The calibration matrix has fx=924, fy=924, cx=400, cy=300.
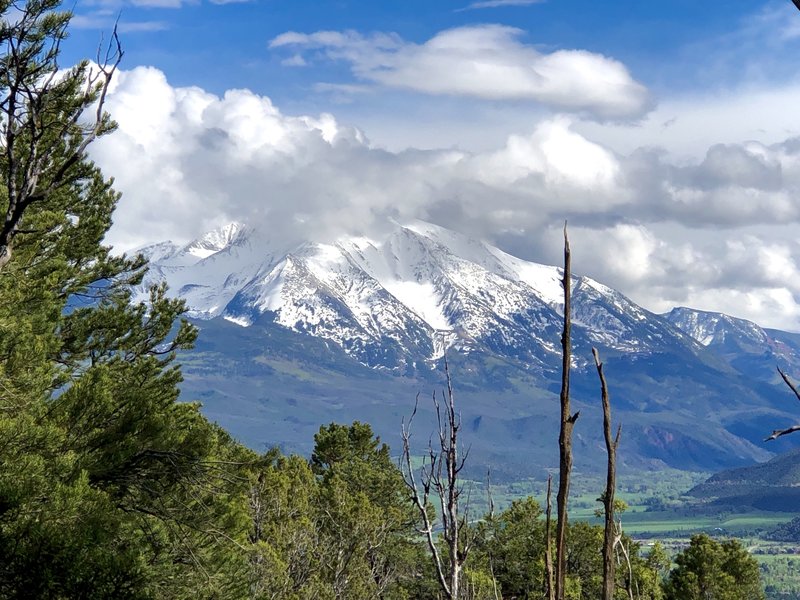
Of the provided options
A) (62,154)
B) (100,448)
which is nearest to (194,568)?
(100,448)

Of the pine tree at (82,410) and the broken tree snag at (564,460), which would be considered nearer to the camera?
the broken tree snag at (564,460)

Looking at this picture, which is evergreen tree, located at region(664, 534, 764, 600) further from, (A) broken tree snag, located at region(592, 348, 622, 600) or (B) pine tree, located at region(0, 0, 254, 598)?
(A) broken tree snag, located at region(592, 348, 622, 600)

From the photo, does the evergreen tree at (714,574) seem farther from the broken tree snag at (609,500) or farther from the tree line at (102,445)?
the broken tree snag at (609,500)

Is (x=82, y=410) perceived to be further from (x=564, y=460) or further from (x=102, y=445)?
(x=564, y=460)

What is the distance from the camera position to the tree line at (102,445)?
448 inches

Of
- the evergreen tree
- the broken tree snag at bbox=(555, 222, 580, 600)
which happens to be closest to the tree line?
the broken tree snag at bbox=(555, 222, 580, 600)

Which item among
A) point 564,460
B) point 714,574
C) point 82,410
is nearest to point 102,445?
point 82,410

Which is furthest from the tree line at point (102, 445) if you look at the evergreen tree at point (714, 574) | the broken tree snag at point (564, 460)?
the evergreen tree at point (714, 574)

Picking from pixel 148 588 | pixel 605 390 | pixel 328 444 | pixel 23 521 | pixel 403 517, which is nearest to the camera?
pixel 605 390

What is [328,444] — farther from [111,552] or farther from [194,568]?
[111,552]

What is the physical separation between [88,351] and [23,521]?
477 inches

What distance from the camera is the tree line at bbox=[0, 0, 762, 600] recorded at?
11.4 m

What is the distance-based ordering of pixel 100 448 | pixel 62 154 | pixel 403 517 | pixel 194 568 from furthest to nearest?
pixel 403 517 < pixel 62 154 < pixel 194 568 < pixel 100 448

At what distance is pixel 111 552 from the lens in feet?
56.5
